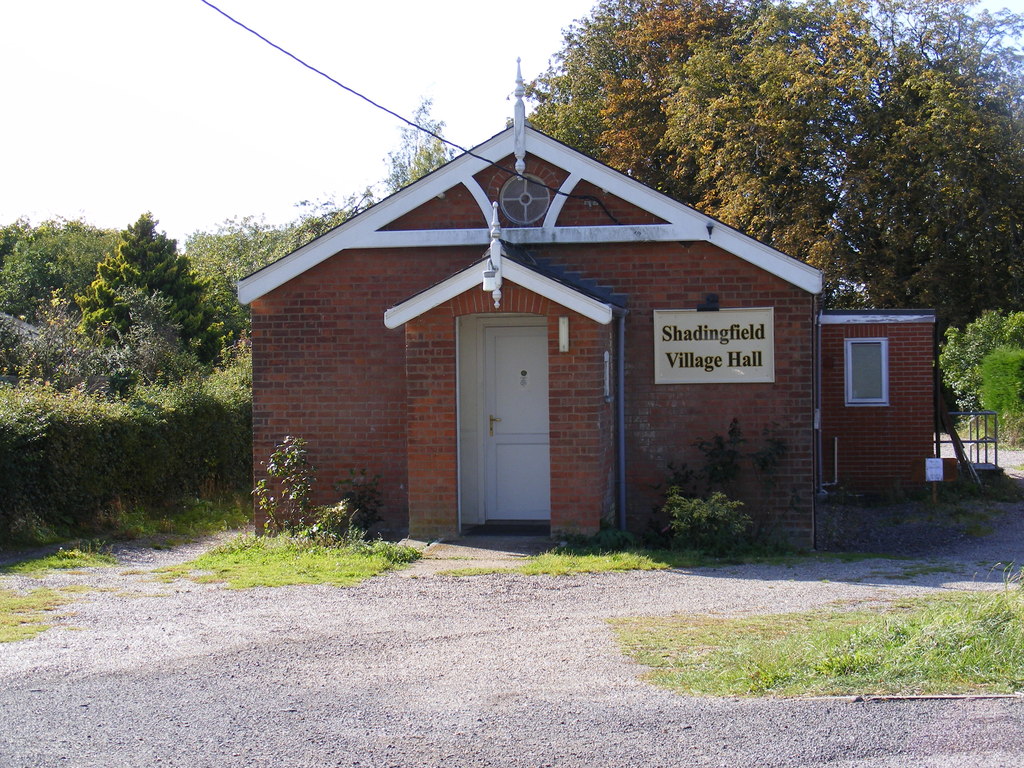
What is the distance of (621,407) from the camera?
38.7 feet

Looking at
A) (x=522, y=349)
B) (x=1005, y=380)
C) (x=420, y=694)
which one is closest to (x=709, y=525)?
(x=522, y=349)

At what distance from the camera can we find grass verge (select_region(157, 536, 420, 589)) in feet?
31.4

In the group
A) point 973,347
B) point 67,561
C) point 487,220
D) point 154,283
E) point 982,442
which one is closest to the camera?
point 67,561

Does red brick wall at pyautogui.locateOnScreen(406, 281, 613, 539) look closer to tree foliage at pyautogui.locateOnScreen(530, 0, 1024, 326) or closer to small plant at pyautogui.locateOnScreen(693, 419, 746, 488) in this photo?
small plant at pyautogui.locateOnScreen(693, 419, 746, 488)

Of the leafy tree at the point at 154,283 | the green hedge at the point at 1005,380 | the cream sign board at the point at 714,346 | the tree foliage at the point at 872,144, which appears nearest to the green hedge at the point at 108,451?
the cream sign board at the point at 714,346

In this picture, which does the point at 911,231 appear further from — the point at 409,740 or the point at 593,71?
the point at 409,740

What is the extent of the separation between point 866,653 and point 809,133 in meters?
22.7

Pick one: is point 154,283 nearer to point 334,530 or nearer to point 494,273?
point 334,530

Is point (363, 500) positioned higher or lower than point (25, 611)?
higher

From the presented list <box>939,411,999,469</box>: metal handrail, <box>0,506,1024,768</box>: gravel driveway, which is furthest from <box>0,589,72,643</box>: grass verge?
<box>939,411,999,469</box>: metal handrail

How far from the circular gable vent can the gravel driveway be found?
15.4 feet

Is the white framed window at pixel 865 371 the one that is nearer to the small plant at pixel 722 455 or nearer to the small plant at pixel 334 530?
the small plant at pixel 722 455

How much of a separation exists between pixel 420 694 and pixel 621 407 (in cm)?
635

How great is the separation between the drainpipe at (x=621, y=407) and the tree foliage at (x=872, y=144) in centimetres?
1586
